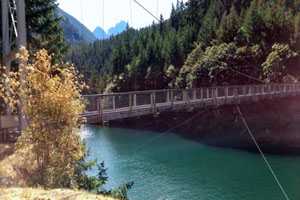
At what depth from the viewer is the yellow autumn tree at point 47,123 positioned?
4.98 metres

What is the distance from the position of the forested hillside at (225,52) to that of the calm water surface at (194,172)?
8170 mm

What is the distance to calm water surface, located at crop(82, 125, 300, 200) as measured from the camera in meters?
13.2

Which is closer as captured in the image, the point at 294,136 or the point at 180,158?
the point at 180,158

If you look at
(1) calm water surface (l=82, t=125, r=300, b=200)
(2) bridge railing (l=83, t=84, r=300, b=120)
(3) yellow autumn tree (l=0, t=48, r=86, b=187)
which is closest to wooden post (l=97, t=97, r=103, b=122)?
(2) bridge railing (l=83, t=84, r=300, b=120)

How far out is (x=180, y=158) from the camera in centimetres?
1970

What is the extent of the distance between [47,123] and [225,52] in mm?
29259

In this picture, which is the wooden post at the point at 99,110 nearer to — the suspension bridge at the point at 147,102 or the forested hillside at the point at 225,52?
the suspension bridge at the point at 147,102

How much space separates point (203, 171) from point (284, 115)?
559 inches

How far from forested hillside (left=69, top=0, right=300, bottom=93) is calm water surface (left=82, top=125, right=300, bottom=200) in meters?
8.17

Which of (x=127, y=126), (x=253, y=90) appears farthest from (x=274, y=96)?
(x=127, y=126)

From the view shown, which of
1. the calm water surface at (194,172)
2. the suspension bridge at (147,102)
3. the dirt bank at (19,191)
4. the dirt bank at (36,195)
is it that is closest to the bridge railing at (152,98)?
the suspension bridge at (147,102)

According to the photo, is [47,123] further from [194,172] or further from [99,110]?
[194,172]

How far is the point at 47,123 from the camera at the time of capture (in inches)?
201

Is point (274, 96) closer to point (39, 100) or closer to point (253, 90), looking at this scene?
point (253, 90)
